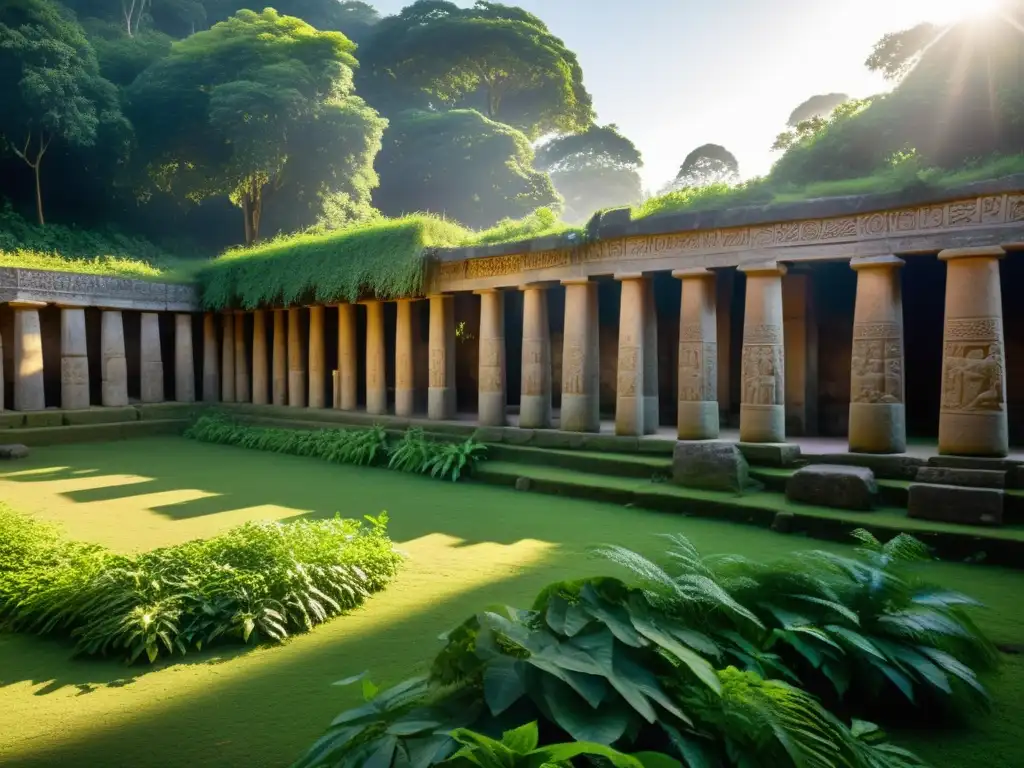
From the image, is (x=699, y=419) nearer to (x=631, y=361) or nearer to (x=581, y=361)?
(x=631, y=361)

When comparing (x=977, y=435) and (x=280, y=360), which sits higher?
(x=280, y=360)

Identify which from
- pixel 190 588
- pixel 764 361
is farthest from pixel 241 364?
pixel 190 588

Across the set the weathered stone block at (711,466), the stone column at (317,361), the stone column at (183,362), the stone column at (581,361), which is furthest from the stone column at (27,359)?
the weathered stone block at (711,466)

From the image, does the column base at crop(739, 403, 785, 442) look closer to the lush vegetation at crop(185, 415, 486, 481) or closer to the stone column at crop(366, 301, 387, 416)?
the lush vegetation at crop(185, 415, 486, 481)

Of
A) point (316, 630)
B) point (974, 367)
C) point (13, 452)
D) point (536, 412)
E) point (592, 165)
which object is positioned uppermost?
point (592, 165)

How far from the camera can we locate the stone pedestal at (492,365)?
13.4 meters

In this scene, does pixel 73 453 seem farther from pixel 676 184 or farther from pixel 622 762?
pixel 676 184

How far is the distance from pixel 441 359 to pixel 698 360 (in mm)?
5800

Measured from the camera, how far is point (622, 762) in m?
2.07

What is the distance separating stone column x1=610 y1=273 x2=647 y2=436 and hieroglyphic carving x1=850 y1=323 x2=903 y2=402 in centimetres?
326

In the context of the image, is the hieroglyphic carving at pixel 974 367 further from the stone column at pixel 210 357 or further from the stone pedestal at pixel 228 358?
the stone column at pixel 210 357

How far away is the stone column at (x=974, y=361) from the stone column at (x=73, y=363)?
688 inches

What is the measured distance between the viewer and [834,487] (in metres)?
8.02

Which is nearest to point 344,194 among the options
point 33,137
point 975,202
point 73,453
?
point 33,137
